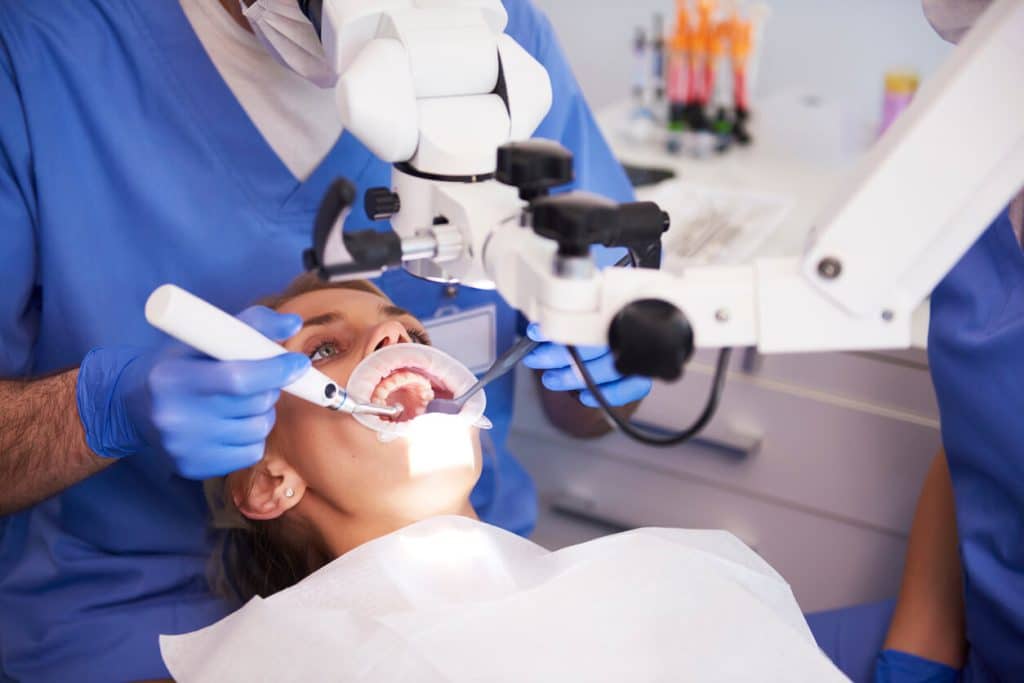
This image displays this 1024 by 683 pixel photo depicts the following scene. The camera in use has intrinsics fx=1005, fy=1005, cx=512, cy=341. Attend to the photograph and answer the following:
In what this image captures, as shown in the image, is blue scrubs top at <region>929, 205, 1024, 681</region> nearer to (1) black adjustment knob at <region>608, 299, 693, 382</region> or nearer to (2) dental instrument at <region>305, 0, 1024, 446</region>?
(2) dental instrument at <region>305, 0, 1024, 446</region>

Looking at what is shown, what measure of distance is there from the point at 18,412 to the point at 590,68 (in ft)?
6.08

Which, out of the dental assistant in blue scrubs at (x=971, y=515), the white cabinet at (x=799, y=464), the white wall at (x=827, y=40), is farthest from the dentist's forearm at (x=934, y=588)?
the white wall at (x=827, y=40)

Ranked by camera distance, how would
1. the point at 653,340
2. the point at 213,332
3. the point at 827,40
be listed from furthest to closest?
the point at 827,40 → the point at 213,332 → the point at 653,340

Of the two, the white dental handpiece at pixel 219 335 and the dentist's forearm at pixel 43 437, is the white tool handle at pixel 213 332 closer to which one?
the white dental handpiece at pixel 219 335

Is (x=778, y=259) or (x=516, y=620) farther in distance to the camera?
(x=516, y=620)

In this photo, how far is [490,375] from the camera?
1069mm

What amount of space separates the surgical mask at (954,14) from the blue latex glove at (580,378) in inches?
19.9

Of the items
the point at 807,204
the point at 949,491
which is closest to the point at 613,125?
the point at 807,204

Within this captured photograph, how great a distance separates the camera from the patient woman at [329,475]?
121 cm

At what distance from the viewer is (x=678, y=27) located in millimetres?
2262

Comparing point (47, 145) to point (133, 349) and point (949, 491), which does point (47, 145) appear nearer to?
point (133, 349)

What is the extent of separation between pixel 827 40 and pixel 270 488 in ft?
5.54

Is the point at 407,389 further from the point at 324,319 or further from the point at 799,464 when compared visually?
the point at 799,464

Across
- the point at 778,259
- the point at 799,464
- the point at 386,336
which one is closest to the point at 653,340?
the point at 778,259
